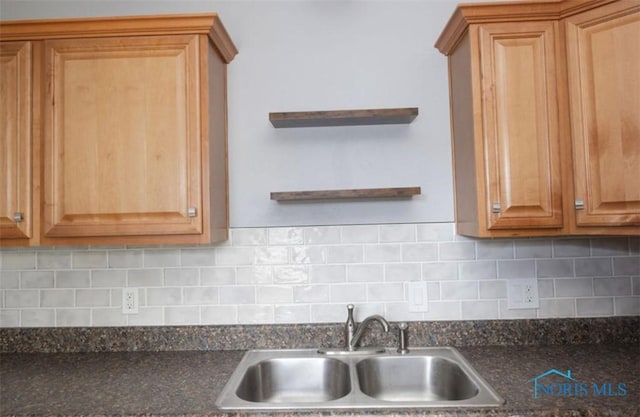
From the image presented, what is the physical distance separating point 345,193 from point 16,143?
1253 millimetres

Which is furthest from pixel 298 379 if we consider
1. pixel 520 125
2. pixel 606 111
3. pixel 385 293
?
pixel 606 111

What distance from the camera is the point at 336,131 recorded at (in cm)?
188

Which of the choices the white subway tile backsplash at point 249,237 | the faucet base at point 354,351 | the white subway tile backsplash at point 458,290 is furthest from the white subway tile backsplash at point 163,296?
the white subway tile backsplash at point 458,290

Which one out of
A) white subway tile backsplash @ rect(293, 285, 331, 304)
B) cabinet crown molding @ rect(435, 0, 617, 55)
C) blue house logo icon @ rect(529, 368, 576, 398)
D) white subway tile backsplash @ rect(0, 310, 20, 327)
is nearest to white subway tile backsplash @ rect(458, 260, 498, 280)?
blue house logo icon @ rect(529, 368, 576, 398)

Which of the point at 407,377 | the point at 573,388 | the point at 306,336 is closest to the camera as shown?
the point at 573,388

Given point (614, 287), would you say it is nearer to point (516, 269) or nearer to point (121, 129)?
point (516, 269)

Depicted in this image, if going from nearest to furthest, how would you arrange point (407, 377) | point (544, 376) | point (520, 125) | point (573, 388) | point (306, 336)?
point (573, 388), point (544, 376), point (520, 125), point (407, 377), point (306, 336)

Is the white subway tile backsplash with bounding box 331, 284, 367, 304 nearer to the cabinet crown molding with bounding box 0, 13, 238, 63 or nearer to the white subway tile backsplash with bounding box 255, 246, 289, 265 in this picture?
the white subway tile backsplash with bounding box 255, 246, 289, 265

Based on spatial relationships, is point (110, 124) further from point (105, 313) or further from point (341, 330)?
point (341, 330)

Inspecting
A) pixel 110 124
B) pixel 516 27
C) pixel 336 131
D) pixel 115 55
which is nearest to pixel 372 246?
pixel 336 131

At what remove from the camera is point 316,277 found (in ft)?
6.05

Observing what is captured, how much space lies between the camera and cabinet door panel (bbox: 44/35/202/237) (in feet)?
5.11

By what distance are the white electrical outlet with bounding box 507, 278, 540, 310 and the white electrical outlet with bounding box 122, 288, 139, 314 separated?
5.27 feet

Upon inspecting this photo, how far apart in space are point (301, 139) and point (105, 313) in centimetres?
114
